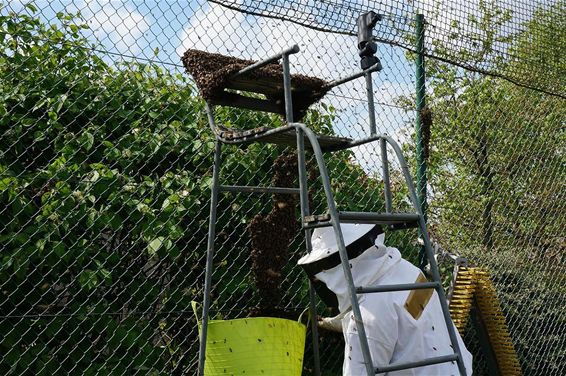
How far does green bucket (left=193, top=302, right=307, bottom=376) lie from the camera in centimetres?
357

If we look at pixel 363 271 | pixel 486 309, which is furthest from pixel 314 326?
pixel 486 309

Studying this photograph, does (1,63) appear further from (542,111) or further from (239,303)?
(542,111)

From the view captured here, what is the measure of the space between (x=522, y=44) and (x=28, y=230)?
161 inches

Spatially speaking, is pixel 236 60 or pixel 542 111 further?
pixel 542 111

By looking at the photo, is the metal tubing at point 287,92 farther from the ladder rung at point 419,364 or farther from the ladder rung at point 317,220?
the ladder rung at point 419,364

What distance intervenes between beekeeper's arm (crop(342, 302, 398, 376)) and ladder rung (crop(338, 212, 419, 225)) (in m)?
0.34

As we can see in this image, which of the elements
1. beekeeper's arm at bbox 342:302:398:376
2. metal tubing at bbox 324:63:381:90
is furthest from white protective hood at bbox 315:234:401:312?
metal tubing at bbox 324:63:381:90

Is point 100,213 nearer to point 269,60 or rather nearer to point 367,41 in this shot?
point 269,60

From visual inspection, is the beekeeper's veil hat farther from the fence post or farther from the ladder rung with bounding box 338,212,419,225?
the fence post

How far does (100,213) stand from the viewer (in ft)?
12.0

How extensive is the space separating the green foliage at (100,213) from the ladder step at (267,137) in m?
0.46

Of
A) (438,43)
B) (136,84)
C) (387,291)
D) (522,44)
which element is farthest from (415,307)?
(522,44)

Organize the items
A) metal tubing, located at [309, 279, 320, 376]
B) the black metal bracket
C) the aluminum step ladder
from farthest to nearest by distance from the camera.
→ metal tubing, located at [309, 279, 320, 376] → the black metal bracket → the aluminum step ladder

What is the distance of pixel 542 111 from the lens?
6.39 meters
